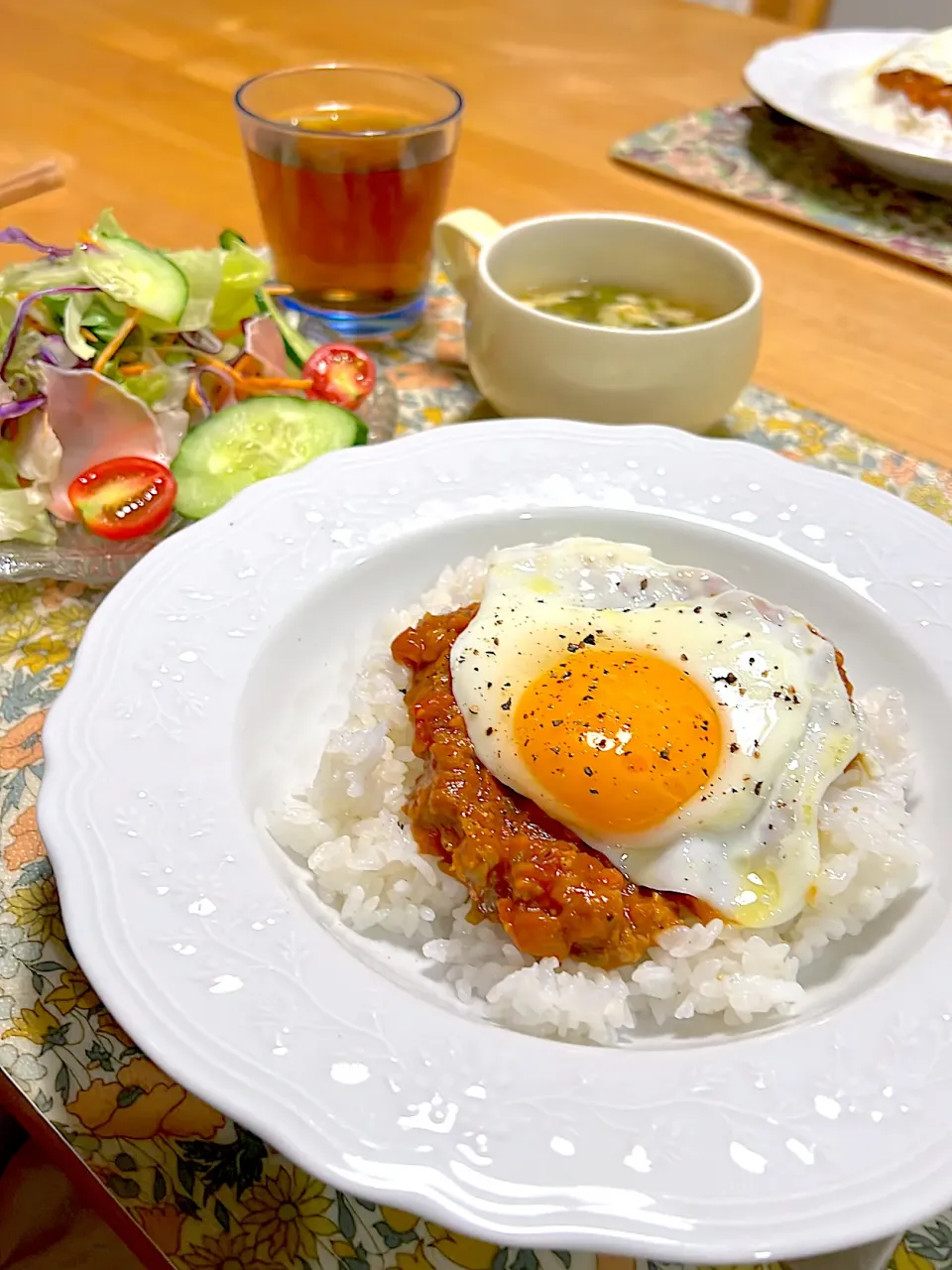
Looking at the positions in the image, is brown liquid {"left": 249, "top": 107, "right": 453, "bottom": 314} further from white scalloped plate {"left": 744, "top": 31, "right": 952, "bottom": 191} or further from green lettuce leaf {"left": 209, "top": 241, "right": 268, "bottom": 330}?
white scalloped plate {"left": 744, "top": 31, "right": 952, "bottom": 191}

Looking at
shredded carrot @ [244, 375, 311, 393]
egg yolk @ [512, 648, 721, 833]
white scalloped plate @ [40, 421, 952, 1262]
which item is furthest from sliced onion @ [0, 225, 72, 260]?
egg yolk @ [512, 648, 721, 833]

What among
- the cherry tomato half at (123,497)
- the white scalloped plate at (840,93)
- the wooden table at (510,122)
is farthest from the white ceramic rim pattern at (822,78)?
the cherry tomato half at (123,497)

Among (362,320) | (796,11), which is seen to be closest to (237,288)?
(362,320)

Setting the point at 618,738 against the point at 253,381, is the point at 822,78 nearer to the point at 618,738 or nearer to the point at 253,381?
the point at 253,381

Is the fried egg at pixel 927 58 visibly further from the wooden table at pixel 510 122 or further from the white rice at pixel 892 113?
the wooden table at pixel 510 122

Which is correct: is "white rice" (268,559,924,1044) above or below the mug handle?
below
